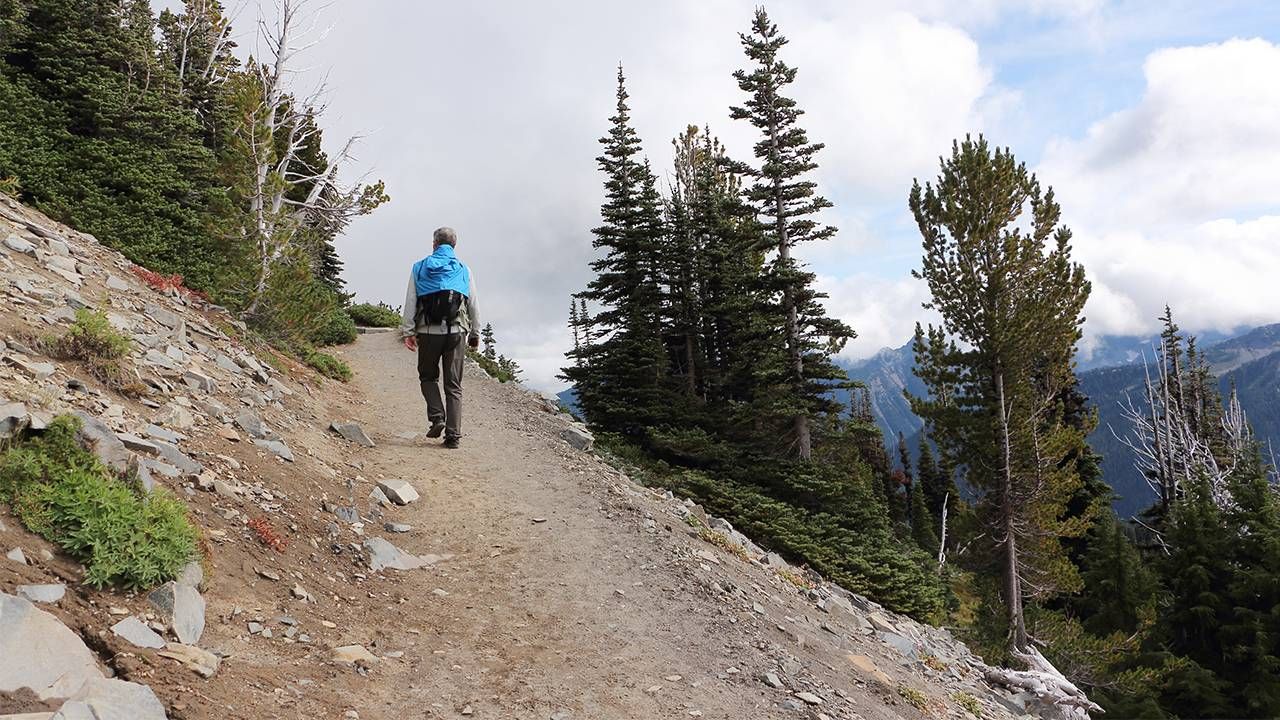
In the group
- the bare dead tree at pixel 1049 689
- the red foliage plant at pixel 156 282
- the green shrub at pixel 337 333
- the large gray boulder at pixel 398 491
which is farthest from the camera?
the green shrub at pixel 337 333

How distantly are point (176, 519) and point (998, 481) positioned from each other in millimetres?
19629

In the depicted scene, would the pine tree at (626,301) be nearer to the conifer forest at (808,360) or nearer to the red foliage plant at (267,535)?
the conifer forest at (808,360)

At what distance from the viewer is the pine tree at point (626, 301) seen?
24.7 meters

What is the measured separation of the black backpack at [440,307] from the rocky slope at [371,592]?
213 cm

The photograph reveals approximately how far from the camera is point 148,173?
18422 mm

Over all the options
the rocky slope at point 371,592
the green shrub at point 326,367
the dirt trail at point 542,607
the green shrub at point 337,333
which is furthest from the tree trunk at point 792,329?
the green shrub at point 337,333

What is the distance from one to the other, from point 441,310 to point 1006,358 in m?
15.5

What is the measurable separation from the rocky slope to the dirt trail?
1.0 inches

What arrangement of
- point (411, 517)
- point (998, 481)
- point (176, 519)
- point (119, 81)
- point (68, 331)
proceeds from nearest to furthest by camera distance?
point (176, 519) → point (68, 331) → point (411, 517) → point (998, 481) → point (119, 81)

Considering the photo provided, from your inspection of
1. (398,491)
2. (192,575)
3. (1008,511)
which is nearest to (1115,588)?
(1008,511)

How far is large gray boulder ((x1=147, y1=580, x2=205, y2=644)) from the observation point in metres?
3.86

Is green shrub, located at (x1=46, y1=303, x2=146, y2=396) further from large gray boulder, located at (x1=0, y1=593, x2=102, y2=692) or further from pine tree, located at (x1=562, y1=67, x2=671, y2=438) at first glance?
pine tree, located at (x1=562, y1=67, x2=671, y2=438)

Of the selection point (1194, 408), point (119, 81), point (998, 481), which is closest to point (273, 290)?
point (119, 81)

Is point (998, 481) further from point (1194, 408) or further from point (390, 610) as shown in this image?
point (1194, 408)
